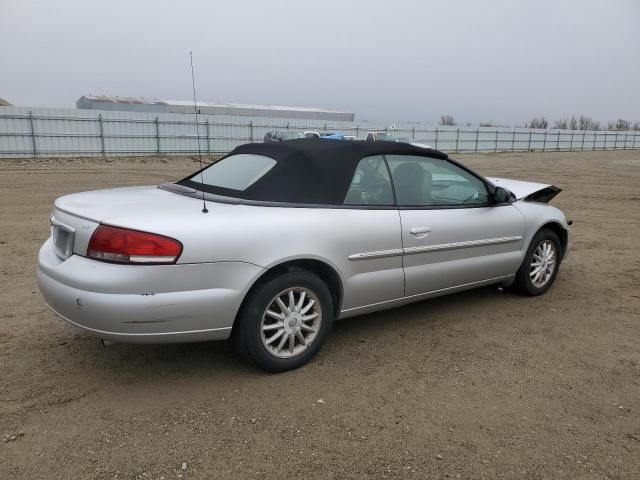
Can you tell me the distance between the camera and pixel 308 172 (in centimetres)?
361

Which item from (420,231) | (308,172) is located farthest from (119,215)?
(420,231)

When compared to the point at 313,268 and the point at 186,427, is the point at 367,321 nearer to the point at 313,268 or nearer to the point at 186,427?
the point at 313,268

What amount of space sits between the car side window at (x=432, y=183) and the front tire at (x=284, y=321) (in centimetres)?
110

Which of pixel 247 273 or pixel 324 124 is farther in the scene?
pixel 324 124

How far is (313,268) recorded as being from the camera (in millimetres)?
3479

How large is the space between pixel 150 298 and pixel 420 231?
6.84 ft

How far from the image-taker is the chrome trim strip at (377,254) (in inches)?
141

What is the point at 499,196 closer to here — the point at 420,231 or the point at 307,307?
the point at 420,231

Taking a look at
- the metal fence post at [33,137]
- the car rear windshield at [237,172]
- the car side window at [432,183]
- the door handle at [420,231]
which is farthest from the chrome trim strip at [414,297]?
the metal fence post at [33,137]

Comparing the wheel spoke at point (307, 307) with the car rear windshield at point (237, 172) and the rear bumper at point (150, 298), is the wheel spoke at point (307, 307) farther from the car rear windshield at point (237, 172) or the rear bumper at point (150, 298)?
the car rear windshield at point (237, 172)

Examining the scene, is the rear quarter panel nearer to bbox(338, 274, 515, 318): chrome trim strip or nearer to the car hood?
bbox(338, 274, 515, 318): chrome trim strip

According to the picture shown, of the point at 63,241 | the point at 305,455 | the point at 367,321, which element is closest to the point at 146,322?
the point at 63,241

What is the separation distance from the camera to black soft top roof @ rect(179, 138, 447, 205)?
11.3 feet

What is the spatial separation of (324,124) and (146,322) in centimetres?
3294
